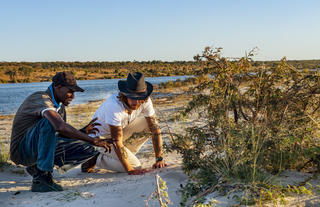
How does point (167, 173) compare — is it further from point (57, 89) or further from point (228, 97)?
point (57, 89)

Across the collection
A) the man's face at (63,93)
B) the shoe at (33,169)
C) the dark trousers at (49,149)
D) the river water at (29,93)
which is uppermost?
the man's face at (63,93)

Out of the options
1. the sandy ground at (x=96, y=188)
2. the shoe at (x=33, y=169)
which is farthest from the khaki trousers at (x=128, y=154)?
the shoe at (x=33, y=169)

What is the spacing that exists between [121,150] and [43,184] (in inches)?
39.1

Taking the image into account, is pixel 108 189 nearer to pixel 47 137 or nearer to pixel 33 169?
pixel 47 137

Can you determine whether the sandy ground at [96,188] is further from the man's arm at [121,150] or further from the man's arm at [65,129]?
the man's arm at [65,129]

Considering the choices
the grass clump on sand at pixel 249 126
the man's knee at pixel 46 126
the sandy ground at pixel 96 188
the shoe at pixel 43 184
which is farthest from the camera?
the shoe at pixel 43 184

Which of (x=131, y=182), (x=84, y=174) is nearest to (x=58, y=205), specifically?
(x=131, y=182)

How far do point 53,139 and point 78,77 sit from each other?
37.0m

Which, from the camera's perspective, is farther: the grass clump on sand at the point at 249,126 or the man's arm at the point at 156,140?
the man's arm at the point at 156,140

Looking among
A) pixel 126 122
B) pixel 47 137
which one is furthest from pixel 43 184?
pixel 126 122

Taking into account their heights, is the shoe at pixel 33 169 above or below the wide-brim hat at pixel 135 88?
below

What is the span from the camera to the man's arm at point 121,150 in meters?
3.99

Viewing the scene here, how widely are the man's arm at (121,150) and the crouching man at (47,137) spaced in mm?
296

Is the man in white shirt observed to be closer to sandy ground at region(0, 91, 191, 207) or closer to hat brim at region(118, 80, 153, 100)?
hat brim at region(118, 80, 153, 100)
